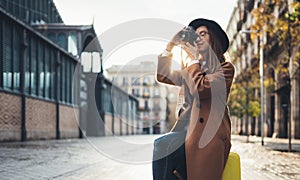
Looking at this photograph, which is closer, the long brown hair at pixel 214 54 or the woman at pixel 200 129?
the woman at pixel 200 129

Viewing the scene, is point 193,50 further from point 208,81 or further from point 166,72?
point 208,81

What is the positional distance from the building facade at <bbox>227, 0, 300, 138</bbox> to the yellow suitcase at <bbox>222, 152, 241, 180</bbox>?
13561mm

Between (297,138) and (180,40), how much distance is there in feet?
104

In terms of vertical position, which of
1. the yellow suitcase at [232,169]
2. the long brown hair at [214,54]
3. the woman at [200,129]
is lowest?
the yellow suitcase at [232,169]

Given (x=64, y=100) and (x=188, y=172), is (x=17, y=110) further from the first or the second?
(x=188, y=172)

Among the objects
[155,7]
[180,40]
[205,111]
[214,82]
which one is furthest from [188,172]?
[155,7]

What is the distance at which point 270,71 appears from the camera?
4303 cm

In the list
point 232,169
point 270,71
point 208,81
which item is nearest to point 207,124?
point 208,81

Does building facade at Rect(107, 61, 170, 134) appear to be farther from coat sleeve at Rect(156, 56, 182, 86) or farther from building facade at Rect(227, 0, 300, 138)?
building facade at Rect(227, 0, 300, 138)

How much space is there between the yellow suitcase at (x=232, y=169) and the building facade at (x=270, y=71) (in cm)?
1356

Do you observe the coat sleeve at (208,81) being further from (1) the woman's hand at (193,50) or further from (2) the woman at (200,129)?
(1) the woman's hand at (193,50)

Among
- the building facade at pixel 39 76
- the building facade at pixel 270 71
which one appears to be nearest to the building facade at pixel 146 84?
the building facade at pixel 39 76

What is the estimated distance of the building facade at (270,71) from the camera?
20.4m

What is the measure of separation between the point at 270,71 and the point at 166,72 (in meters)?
41.3
